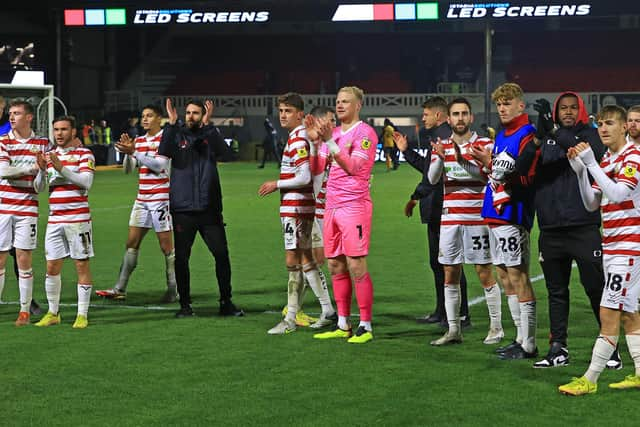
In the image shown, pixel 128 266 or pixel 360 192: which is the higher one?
pixel 360 192

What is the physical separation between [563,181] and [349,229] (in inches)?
70.6

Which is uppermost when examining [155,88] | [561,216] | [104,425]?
[155,88]

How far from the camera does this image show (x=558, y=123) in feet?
22.3

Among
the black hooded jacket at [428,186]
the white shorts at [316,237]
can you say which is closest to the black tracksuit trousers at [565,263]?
the black hooded jacket at [428,186]

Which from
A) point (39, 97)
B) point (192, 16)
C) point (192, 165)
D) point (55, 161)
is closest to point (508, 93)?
point (192, 165)

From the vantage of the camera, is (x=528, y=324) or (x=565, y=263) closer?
(x=565, y=263)

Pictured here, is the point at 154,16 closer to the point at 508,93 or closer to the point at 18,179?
the point at 18,179

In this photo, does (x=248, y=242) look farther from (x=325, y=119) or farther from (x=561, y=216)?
(x=561, y=216)

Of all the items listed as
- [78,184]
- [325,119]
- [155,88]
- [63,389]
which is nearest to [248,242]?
[78,184]

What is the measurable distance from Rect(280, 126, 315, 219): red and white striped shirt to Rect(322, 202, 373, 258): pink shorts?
1.73ft

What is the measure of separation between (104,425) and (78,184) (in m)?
3.39

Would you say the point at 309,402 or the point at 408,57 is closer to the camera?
the point at 309,402

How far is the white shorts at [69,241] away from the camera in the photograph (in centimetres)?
866

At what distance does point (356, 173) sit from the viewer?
779 centimetres
